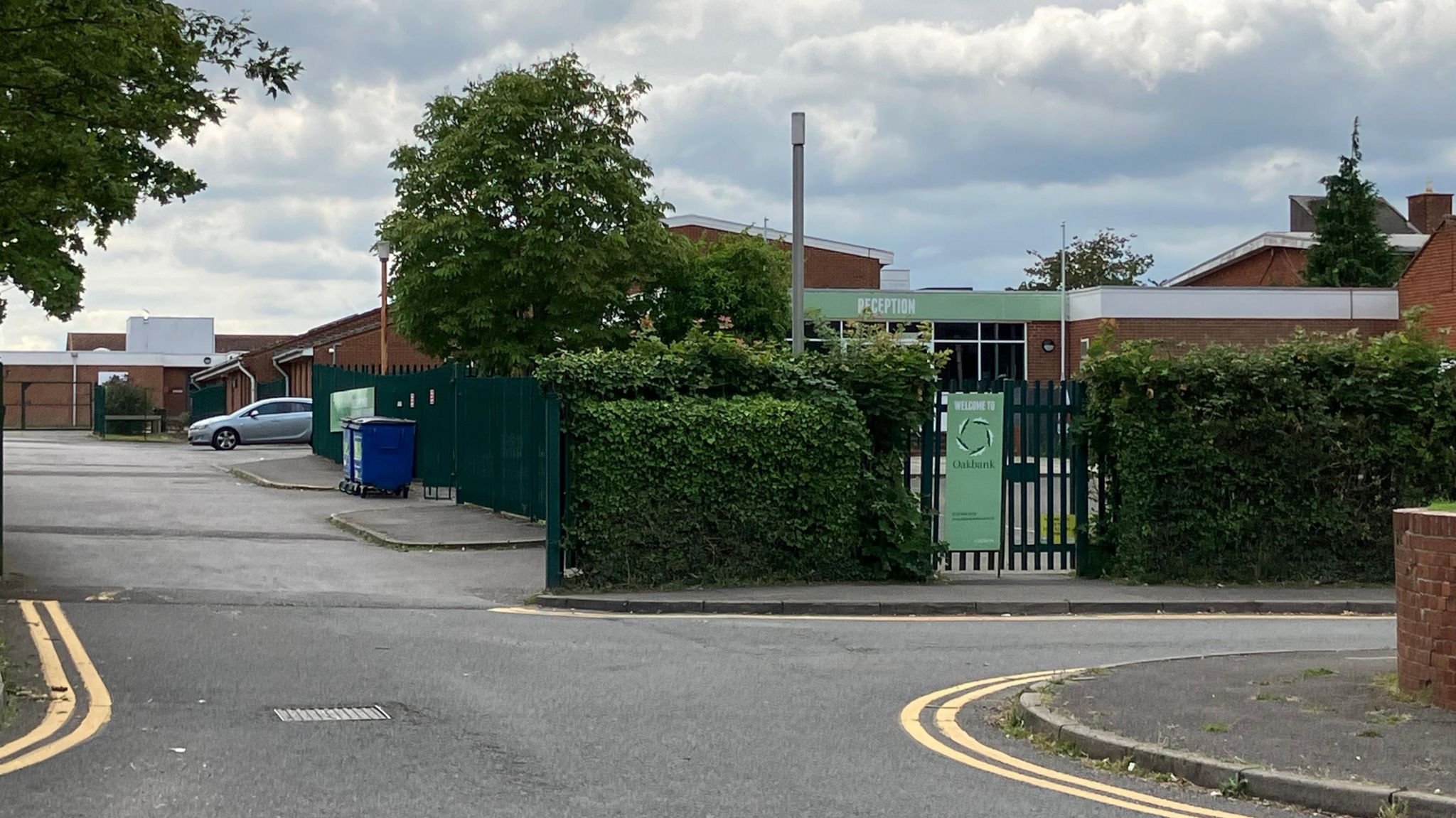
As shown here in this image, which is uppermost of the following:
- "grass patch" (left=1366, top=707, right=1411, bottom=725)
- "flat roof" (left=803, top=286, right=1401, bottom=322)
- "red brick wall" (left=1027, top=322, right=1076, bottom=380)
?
"flat roof" (left=803, top=286, right=1401, bottom=322)

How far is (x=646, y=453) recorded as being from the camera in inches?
592

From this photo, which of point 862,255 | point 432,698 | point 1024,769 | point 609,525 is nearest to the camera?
point 1024,769

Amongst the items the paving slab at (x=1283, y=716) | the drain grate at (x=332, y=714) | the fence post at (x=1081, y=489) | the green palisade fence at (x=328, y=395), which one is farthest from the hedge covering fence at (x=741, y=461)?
the green palisade fence at (x=328, y=395)

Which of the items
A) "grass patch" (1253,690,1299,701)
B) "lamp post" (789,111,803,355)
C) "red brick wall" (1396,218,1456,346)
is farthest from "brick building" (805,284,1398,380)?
"grass patch" (1253,690,1299,701)

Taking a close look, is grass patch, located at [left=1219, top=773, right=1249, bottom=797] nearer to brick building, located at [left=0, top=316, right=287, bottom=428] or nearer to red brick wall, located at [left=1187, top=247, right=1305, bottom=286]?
red brick wall, located at [left=1187, top=247, right=1305, bottom=286]

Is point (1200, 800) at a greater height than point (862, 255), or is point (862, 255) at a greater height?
point (862, 255)

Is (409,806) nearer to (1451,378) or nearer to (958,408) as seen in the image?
(958,408)

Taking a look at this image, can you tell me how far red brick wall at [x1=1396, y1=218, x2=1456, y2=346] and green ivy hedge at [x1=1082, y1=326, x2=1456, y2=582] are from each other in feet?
92.0

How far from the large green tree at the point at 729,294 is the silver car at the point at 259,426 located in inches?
675

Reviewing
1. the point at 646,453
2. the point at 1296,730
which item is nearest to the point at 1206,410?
the point at 646,453

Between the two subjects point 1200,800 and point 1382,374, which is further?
point 1382,374

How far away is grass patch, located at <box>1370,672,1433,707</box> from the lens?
8.38 m

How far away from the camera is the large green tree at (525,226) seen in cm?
3000

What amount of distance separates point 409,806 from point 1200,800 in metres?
3.51
